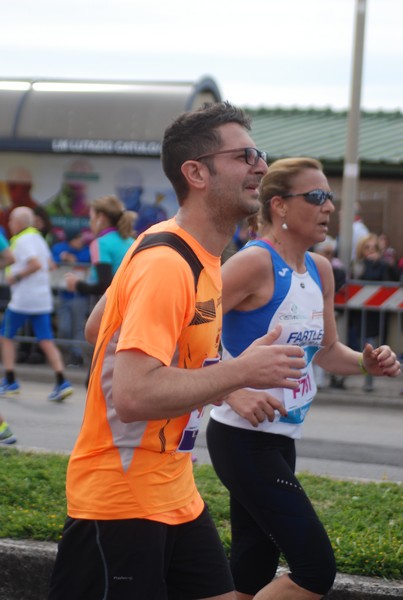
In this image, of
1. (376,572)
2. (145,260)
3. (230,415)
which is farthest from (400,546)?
(145,260)

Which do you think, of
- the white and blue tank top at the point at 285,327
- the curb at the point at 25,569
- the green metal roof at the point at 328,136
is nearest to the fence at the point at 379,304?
the green metal roof at the point at 328,136

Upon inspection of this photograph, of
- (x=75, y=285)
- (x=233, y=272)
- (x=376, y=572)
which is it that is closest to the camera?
(x=233, y=272)

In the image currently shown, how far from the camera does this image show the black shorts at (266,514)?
3.86 meters

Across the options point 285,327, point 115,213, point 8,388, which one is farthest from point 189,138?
point 8,388

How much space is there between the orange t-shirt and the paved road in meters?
4.48

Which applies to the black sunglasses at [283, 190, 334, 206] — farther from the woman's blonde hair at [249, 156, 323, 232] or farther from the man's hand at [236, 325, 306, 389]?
the man's hand at [236, 325, 306, 389]

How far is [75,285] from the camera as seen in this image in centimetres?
930

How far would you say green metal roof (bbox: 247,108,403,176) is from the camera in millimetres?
17938

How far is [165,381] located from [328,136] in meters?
17.6

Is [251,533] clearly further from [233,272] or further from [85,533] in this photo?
[85,533]

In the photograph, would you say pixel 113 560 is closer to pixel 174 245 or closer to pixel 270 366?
pixel 270 366

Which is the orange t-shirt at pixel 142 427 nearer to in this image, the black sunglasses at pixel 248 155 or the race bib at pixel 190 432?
the race bib at pixel 190 432

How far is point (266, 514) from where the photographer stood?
13.0 feet

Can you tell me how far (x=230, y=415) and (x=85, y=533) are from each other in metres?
1.13
